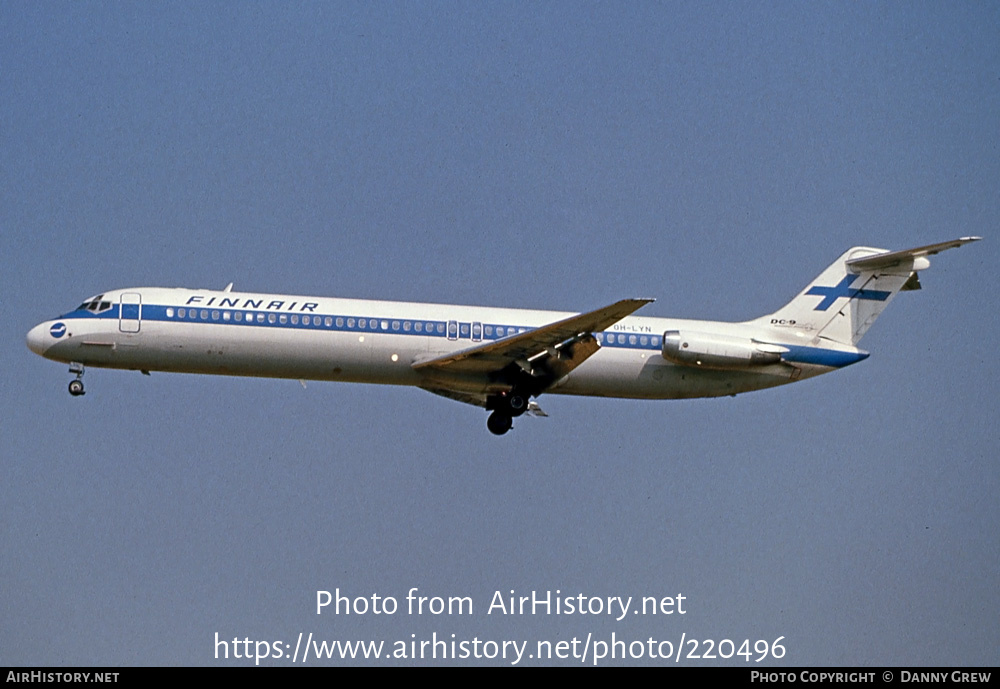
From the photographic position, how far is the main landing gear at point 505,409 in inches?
1272

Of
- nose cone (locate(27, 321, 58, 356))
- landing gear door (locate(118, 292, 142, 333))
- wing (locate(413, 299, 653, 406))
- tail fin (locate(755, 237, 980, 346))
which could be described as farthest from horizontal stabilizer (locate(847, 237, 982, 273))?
nose cone (locate(27, 321, 58, 356))

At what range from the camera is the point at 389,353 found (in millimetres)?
31062

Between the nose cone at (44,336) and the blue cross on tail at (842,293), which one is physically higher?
the blue cross on tail at (842,293)

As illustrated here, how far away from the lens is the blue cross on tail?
33.9 m

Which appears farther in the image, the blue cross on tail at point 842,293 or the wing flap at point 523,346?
the blue cross on tail at point 842,293

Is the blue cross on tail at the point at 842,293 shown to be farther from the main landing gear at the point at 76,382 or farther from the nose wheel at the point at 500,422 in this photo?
the main landing gear at the point at 76,382

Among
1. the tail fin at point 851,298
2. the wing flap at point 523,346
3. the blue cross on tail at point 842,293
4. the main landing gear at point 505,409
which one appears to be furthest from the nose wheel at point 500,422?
the blue cross on tail at point 842,293

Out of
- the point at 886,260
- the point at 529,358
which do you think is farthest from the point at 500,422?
the point at 886,260

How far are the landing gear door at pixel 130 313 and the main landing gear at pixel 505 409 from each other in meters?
8.68

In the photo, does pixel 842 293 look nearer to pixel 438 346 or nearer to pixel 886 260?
pixel 886 260

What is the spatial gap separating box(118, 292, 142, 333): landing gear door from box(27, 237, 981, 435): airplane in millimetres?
34
